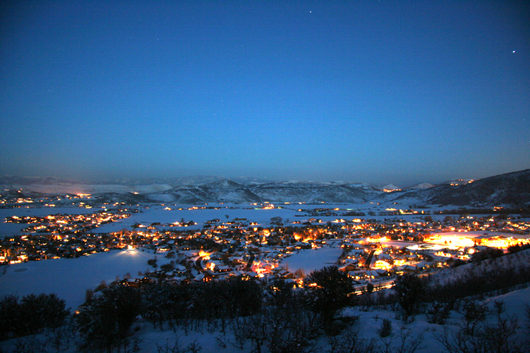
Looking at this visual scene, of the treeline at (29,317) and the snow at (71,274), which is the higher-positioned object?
the treeline at (29,317)

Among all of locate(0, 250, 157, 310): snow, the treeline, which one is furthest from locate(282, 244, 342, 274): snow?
the treeline

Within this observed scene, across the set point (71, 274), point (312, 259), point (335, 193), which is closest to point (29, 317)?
point (71, 274)

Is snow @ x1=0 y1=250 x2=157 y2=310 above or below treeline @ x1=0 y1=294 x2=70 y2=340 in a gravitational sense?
below

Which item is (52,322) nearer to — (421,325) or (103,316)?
(103,316)

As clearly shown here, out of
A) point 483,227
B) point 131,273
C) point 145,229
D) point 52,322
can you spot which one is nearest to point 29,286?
point 131,273

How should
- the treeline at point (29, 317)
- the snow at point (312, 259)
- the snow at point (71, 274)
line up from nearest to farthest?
the treeline at point (29, 317), the snow at point (71, 274), the snow at point (312, 259)

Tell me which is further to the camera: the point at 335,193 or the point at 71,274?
the point at 335,193

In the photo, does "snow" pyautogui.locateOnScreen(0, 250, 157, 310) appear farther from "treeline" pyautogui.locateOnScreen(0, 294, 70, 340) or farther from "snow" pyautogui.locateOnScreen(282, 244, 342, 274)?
"snow" pyautogui.locateOnScreen(282, 244, 342, 274)

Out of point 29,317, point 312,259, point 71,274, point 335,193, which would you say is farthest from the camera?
point 335,193

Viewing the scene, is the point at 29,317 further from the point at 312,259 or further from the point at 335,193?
the point at 335,193

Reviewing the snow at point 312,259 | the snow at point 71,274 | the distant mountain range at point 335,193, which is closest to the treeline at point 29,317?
the snow at point 71,274

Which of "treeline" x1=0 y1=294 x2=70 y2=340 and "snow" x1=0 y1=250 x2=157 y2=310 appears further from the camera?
"snow" x1=0 y1=250 x2=157 y2=310

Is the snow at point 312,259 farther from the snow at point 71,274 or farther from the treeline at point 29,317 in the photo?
the treeline at point 29,317

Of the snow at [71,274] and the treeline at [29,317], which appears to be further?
the snow at [71,274]
